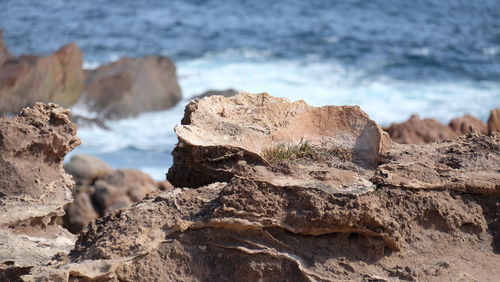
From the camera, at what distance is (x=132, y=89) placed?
1811 cm

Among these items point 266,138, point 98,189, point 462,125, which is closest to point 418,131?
point 462,125

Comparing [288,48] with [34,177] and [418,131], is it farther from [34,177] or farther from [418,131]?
[34,177]

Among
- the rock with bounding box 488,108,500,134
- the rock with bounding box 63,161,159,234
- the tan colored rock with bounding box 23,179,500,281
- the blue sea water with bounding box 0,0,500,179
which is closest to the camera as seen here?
the tan colored rock with bounding box 23,179,500,281

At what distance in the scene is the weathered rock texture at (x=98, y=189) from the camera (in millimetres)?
10781

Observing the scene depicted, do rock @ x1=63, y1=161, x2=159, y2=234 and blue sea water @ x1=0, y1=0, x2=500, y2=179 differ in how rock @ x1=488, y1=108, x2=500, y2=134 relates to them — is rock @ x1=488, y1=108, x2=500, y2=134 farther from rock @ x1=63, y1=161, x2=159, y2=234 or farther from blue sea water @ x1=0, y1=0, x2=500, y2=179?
blue sea water @ x1=0, y1=0, x2=500, y2=179

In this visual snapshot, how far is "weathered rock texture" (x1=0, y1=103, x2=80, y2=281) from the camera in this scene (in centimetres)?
429

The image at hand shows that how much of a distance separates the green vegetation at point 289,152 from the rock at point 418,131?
26.8 ft

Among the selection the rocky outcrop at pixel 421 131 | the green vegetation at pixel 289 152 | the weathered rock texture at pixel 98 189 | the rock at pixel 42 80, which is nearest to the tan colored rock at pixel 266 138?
the green vegetation at pixel 289 152

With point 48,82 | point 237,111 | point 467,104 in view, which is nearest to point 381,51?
point 467,104

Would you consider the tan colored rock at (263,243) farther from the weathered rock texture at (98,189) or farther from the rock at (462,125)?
the rock at (462,125)

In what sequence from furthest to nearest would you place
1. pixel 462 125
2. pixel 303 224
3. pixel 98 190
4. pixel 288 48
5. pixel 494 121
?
pixel 288 48 < pixel 462 125 < pixel 494 121 < pixel 98 190 < pixel 303 224

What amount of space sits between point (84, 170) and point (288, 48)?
579 inches

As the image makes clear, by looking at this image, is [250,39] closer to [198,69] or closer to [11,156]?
[198,69]

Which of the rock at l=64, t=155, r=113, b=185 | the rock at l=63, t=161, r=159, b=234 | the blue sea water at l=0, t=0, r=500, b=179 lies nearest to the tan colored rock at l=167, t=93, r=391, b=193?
the rock at l=63, t=161, r=159, b=234
